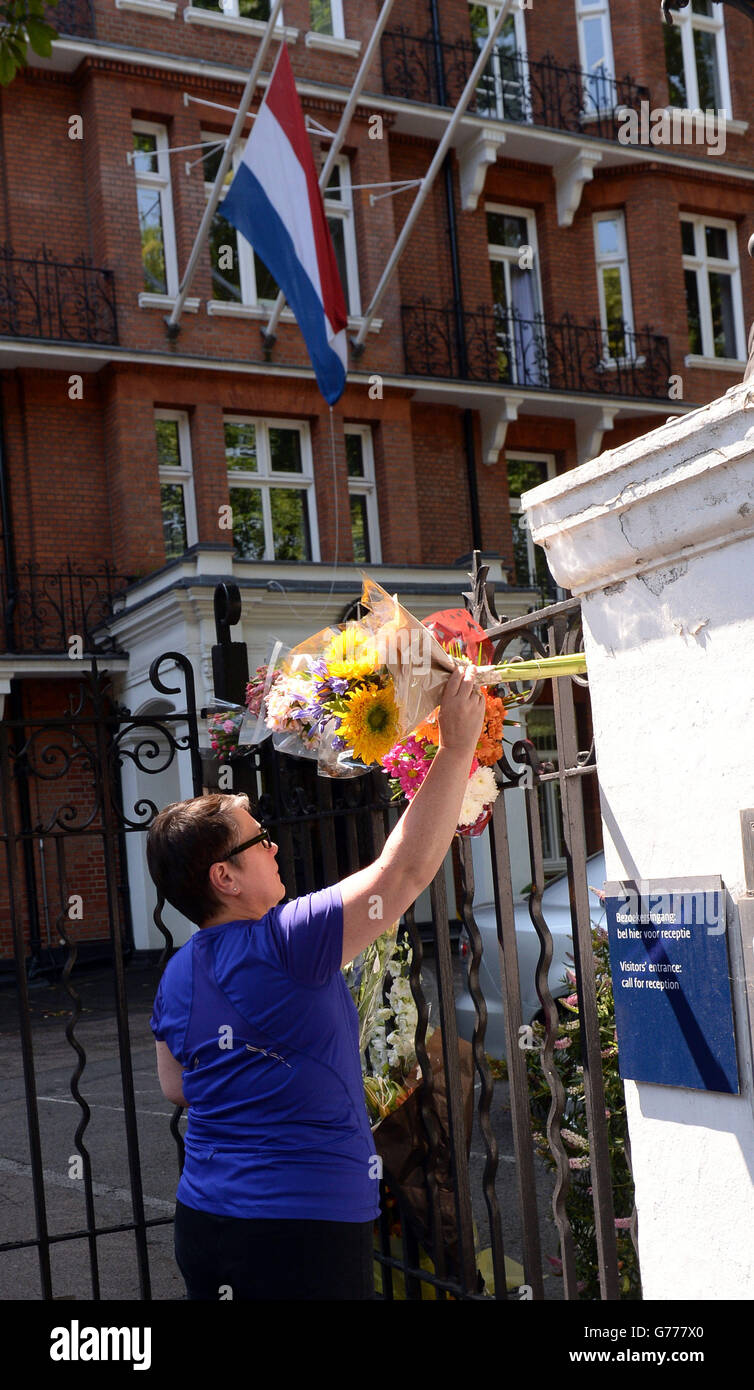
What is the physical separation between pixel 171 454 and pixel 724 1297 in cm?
1595

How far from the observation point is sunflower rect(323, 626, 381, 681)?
238 centimetres

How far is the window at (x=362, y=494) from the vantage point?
714 inches

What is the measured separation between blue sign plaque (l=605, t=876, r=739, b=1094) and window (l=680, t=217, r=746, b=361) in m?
20.2

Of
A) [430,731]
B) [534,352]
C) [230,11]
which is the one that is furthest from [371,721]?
[534,352]

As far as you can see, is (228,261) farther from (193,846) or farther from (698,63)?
(193,846)

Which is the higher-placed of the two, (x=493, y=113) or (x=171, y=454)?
(x=493, y=113)

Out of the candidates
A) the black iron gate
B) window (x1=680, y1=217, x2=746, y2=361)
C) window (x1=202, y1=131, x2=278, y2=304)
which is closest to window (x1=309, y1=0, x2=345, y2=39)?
window (x1=202, y1=131, x2=278, y2=304)

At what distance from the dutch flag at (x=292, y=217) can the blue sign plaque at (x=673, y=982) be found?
10795 mm

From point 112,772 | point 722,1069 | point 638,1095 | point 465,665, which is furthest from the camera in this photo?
point 112,772

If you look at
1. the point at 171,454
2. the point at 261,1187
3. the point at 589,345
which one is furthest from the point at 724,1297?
the point at 589,345

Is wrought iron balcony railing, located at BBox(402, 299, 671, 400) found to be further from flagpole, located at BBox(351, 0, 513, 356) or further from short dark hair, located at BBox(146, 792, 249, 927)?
short dark hair, located at BBox(146, 792, 249, 927)

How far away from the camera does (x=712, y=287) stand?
21.4m

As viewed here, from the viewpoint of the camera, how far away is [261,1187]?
2.32 m

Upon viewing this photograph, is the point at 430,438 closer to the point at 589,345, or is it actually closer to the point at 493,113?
the point at 589,345
